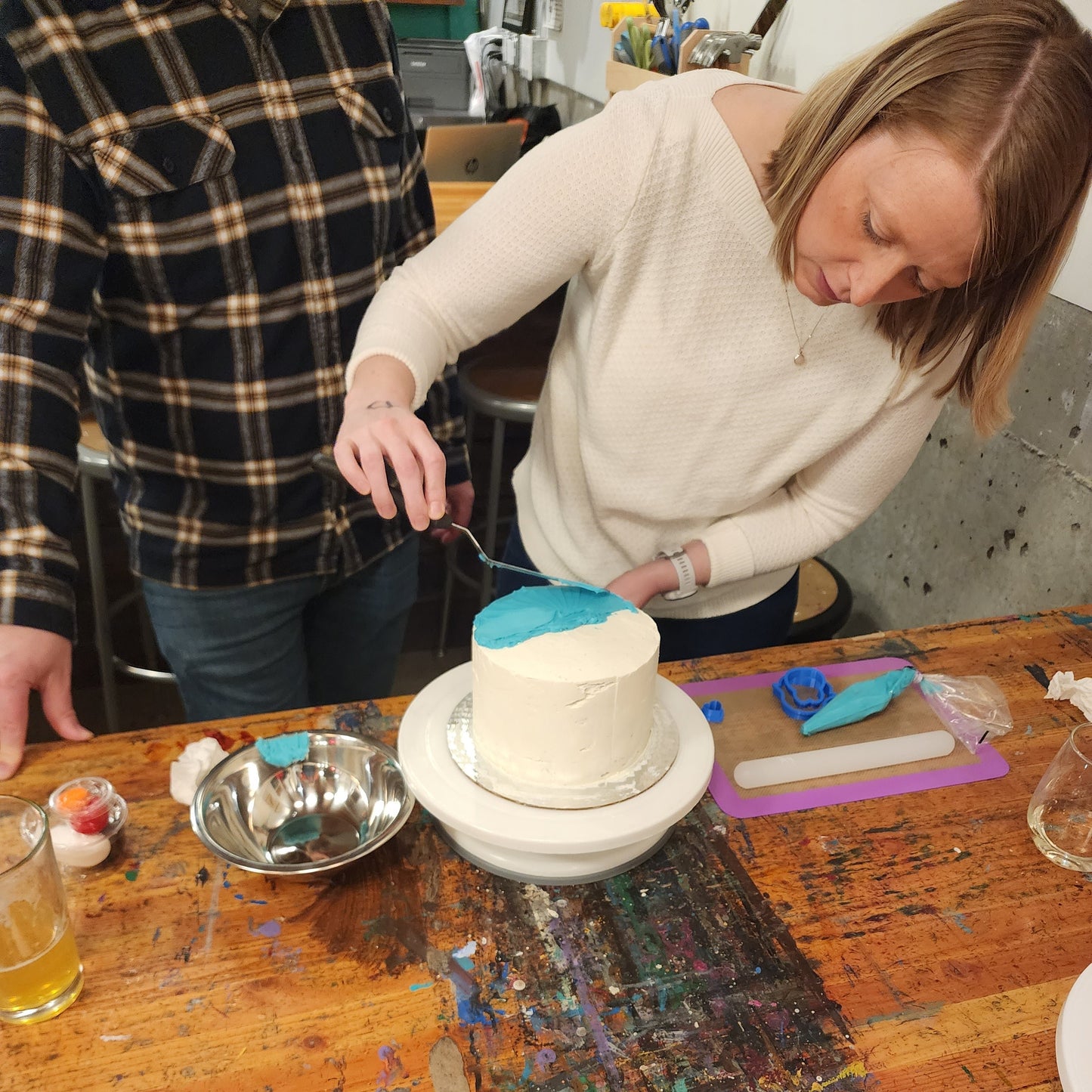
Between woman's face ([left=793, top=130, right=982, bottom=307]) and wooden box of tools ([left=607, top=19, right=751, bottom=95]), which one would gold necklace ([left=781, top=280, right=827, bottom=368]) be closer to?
woman's face ([left=793, top=130, right=982, bottom=307])

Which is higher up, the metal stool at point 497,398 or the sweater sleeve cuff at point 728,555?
the sweater sleeve cuff at point 728,555

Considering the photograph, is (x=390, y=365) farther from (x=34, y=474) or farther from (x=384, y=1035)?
(x=384, y=1035)

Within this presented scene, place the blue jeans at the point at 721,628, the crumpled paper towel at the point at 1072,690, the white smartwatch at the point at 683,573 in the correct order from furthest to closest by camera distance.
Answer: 1. the blue jeans at the point at 721,628
2. the white smartwatch at the point at 683,573
3. the crumpled paper towel at the point at 1072,690

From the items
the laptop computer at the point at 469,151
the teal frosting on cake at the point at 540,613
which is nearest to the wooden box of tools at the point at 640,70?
the laptop computer at the point at 469,151

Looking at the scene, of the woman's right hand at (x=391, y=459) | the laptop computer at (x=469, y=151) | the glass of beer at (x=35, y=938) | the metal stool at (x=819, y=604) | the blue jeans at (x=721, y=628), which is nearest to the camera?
the glass of beer at (x=35, y=938)

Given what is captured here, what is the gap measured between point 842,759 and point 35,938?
0.85m

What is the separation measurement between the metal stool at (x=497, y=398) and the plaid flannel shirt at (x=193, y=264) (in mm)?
777

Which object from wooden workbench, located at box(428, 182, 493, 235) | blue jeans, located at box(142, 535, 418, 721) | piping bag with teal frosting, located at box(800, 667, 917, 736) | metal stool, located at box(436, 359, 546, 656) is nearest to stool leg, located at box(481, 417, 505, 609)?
metal stool, located at box(436, 359, 546, 656)

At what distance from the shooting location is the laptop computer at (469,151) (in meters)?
2.70

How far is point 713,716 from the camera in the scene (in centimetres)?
113

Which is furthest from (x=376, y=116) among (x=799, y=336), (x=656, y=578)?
(x=656, y=578)

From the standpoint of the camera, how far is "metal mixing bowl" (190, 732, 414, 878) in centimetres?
91

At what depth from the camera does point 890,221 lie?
37.0 inches

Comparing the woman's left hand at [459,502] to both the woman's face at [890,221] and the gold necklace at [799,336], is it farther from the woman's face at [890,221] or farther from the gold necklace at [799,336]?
the woman's face at [890,221]
